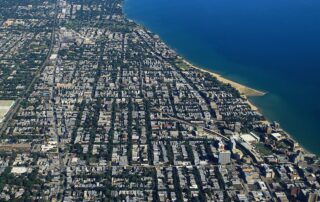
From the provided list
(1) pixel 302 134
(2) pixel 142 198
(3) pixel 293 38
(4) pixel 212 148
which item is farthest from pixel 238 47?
(2) pixel 142 198

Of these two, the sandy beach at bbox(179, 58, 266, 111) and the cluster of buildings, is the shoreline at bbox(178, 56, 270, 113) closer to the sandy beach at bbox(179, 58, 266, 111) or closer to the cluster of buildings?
the sandy beach at bbox(179, 58, 266, 111)

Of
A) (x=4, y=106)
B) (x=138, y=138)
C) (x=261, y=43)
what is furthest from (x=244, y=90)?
(x=4, y=106)

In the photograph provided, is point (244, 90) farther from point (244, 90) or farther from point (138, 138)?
point (138, 138)

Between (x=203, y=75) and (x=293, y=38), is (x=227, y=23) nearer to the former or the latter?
(x=293, y=38)

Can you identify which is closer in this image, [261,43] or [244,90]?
[244,90]

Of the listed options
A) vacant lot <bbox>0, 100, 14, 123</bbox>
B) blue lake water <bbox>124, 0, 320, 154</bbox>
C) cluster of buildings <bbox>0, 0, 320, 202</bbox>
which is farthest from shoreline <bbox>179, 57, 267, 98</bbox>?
vacant lot <bbox>0, 100, 14, 123</bbox>
